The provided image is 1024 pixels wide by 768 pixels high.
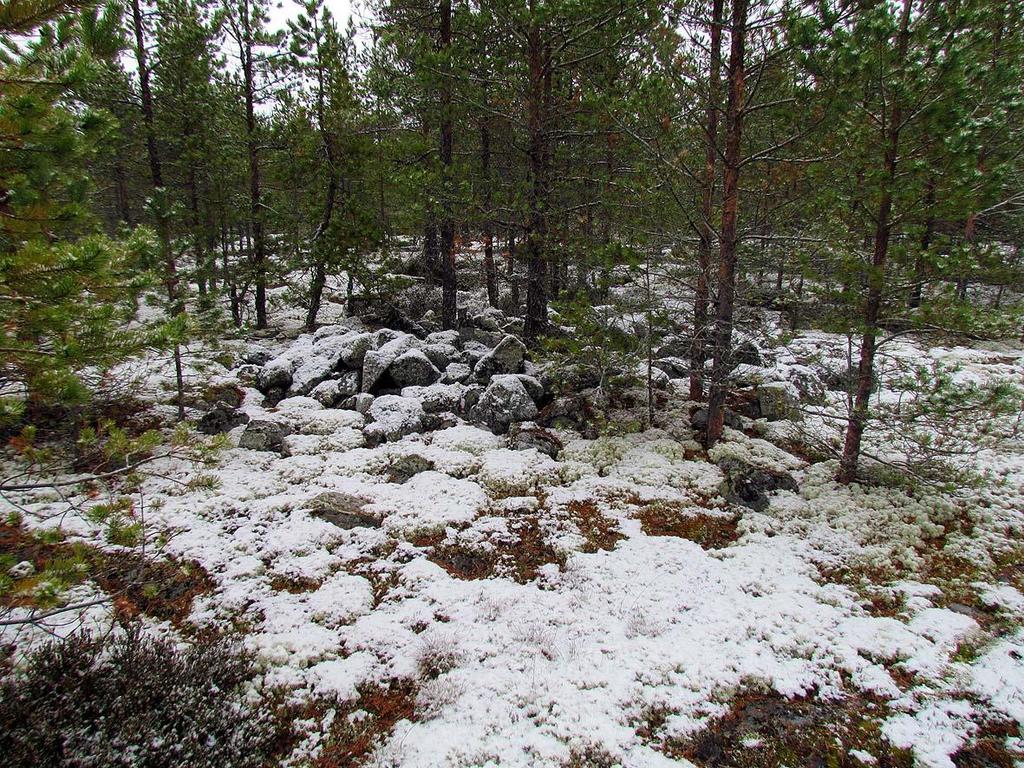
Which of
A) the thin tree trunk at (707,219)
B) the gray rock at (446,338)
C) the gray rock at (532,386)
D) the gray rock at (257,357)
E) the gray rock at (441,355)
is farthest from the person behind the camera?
the gray rock at (257,357)

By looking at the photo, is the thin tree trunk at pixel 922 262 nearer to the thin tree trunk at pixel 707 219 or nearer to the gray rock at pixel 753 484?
the thin tree trunk at pixel 707 219

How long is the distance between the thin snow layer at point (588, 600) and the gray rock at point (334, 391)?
2.73 m

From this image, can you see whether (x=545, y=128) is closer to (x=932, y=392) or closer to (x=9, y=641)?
(x=932, y=392)

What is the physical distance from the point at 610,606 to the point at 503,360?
700cm

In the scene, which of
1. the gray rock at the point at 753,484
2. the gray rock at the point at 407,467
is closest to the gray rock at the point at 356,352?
the gray rock at the point at 407,467

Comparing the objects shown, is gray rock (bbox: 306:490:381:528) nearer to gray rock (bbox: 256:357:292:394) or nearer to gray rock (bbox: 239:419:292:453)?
gray rock (bbox: 239:419:292:453)

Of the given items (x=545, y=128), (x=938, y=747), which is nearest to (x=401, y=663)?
(x=938, y=747)

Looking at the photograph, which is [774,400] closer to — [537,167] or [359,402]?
[537,167]

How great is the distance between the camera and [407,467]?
29.7 ft

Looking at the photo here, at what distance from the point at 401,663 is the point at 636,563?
3235 millimetres

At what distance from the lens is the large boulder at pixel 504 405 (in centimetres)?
1077

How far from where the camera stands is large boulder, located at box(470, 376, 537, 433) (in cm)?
1077

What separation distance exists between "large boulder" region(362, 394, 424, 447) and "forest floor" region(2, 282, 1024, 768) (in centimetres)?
83

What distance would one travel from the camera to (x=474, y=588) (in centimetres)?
636
